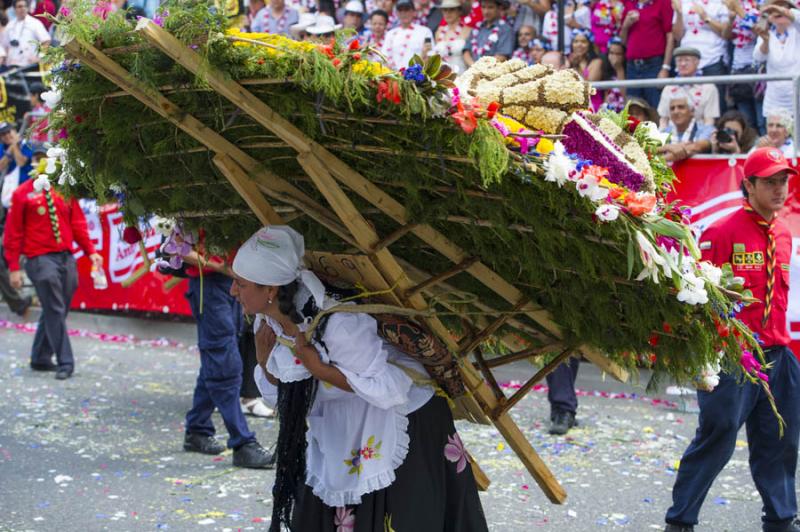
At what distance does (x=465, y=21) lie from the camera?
41.7ft

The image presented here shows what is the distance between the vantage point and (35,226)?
10.6 meters

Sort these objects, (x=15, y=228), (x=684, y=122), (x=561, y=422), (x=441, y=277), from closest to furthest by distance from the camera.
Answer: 1. (x=441, y=277)
2. (x=561, y=422)
3. (x=684, y=122)
4. (x=15, y=228)

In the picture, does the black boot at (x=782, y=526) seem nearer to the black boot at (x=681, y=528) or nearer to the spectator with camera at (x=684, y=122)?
the black boot at (x=681, y=528)

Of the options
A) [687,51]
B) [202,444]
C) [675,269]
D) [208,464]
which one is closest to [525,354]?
[675,269]

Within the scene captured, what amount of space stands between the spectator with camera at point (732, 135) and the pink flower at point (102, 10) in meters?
7.14

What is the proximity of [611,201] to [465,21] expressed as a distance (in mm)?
9769

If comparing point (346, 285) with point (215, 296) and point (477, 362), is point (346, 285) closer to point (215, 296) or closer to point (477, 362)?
point (477, 362)

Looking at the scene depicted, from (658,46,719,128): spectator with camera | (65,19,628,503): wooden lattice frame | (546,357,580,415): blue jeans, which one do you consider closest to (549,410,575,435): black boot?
(546,357,580,415): blue jeans

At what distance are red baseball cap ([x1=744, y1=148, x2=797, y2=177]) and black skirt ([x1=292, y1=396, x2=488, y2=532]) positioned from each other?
2402 millimetres

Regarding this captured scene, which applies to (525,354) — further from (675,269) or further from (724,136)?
(724,136)

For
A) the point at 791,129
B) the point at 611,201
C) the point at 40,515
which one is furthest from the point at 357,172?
the point at 791,129

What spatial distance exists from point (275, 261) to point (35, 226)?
7.44 meters

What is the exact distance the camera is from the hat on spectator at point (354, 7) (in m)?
13.9

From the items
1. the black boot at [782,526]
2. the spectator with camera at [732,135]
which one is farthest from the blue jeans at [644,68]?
the black boot at [782,526]
